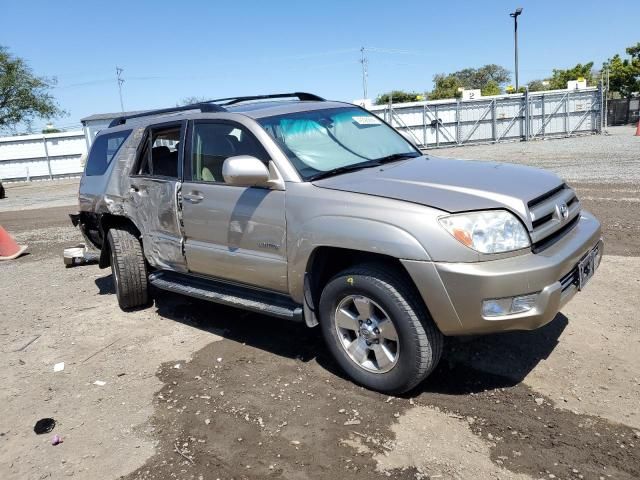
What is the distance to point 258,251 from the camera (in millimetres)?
4086

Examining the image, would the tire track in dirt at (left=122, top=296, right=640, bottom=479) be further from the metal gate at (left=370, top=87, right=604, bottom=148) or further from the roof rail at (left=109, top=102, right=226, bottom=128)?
the metal gate at (left=370, top=87, right=604, bottom=148)

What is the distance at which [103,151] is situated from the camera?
6043 millimetres

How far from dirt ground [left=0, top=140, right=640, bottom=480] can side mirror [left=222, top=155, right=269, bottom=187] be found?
1.45 m

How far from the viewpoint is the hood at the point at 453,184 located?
10.7 ft

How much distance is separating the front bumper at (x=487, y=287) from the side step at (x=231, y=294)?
1090mm

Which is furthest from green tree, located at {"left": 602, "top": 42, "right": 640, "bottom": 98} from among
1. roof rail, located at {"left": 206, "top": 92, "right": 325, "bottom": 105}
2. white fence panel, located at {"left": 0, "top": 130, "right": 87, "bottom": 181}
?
roof rail, located at {"left": 206, "top": 92, "right": 325, "bottom": 105}

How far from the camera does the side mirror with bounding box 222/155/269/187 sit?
3820 millimetres

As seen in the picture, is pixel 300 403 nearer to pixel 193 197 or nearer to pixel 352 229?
pixel 352 229

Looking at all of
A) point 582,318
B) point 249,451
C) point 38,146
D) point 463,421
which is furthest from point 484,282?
point 38,146

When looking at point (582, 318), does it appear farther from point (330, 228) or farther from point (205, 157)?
point (205, 157)

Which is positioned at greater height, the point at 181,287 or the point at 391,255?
the point at 391,255

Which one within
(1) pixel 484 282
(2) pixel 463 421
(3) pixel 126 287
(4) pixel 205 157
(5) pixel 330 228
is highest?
(4) pixel 205 157

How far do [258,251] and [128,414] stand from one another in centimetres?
142

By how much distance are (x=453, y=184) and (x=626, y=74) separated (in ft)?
169
